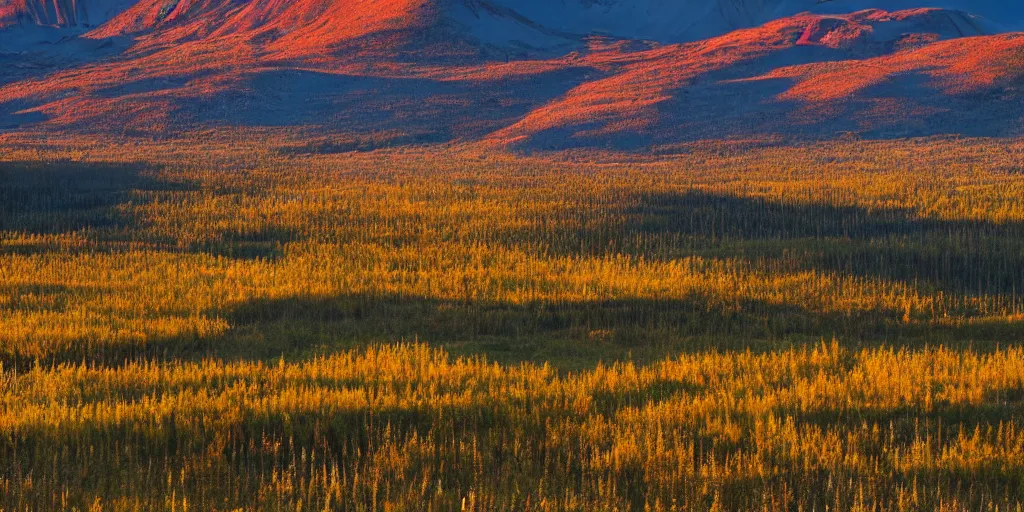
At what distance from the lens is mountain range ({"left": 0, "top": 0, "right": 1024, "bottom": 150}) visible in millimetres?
64500

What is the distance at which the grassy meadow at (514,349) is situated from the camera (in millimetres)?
8719

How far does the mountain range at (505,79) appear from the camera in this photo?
212 ft

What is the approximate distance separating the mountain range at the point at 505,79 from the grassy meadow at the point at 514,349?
29.5 metres

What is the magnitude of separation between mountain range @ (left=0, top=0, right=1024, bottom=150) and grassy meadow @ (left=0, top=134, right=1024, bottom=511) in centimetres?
2949

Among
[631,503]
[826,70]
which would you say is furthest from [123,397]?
[826,70]

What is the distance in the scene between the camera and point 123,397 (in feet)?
Result: 36.9

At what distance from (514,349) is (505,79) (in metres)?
68.9

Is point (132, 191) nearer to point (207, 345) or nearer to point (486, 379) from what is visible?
point (207, 345)

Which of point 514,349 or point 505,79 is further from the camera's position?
point 505,79

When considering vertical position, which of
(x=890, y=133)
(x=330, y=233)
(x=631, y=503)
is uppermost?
(x=631, y=503)

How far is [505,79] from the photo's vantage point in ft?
270

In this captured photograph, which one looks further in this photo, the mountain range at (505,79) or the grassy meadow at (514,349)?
the mountain range at (505,79)

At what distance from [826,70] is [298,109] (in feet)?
129

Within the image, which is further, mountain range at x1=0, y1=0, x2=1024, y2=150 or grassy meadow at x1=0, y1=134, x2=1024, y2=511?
mountain range at x1=0, y1=0, x2=1024, y2=150
